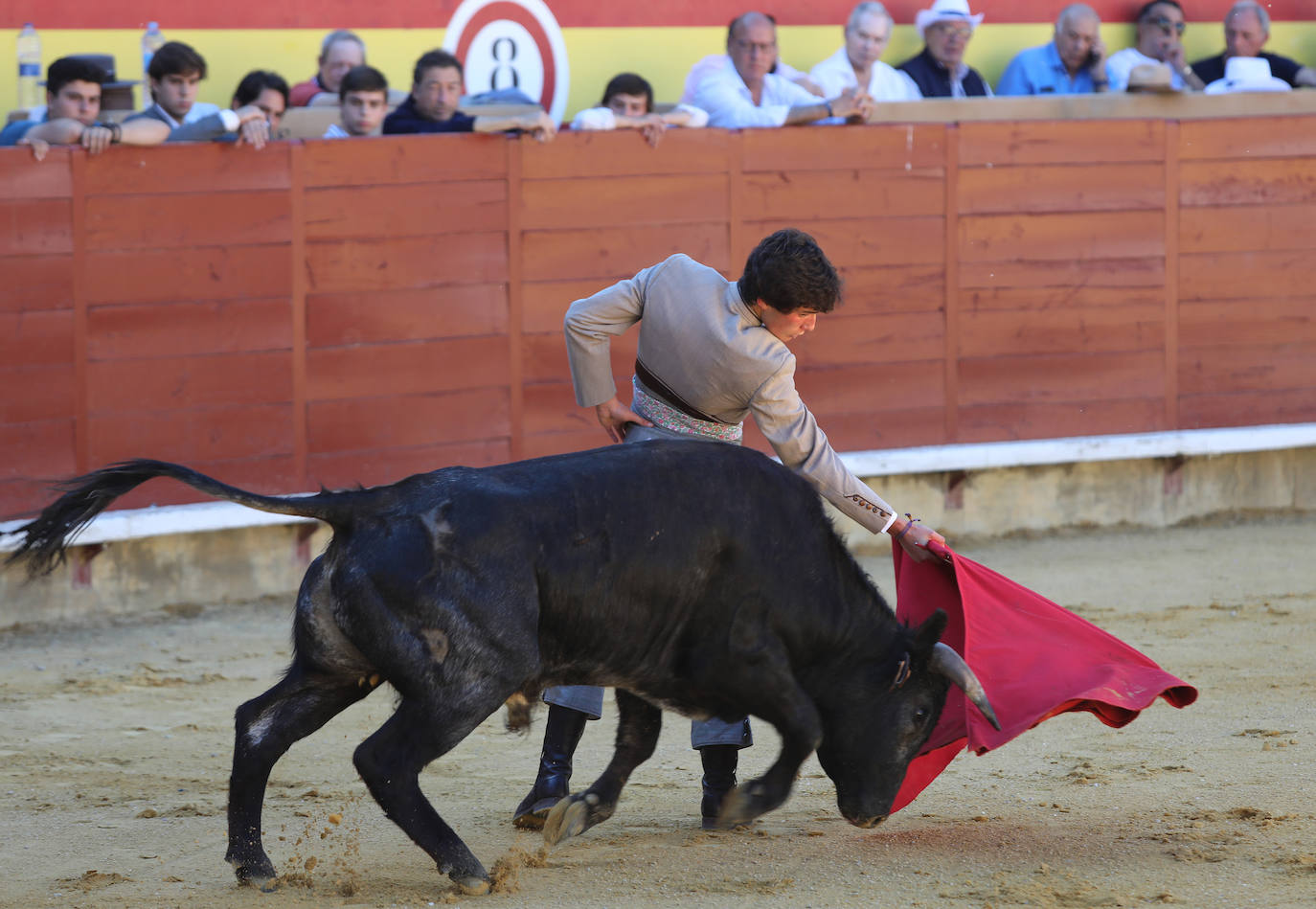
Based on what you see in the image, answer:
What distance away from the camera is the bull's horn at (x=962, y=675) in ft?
10.8

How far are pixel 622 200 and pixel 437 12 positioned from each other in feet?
4.78

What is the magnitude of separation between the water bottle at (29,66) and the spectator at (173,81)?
735 millimetres

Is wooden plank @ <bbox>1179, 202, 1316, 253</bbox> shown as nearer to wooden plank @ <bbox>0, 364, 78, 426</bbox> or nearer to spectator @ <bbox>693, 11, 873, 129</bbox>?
spectator @ <bbox>693, 11, 873, 129</bbox>

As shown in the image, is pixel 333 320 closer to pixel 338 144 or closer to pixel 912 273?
Answer: pixel 338 144

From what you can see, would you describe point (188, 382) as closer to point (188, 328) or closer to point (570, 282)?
point (188, 328)

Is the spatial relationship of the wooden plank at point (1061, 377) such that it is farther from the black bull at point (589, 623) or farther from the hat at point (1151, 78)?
the black bull at point (589, 623)

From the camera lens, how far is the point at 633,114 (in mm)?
6430

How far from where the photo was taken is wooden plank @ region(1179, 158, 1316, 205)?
7.33m

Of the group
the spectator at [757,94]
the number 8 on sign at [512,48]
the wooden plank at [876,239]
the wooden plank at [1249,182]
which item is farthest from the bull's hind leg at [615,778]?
the wooden plank at [1249,182]

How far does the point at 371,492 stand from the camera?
3.04 metres

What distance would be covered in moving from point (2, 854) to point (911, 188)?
4.64m

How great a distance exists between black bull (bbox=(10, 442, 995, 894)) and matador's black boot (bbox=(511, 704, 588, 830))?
201 millimetres

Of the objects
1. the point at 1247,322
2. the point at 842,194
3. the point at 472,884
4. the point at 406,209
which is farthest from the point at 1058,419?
the point at 472,884

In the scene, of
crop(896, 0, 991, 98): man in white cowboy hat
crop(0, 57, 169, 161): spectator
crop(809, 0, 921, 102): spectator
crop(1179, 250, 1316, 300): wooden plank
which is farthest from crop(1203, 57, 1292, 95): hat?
crop(0, 57, 169, 161): spectator
